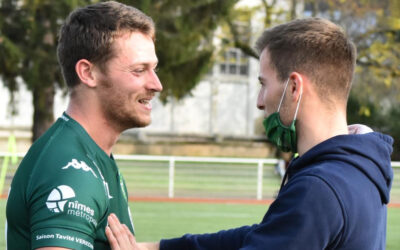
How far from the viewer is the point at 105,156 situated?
296 cm

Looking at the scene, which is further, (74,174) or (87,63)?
(87,63)

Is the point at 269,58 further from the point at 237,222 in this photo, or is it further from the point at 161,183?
the point at 161,183

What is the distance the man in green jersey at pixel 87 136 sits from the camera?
8.25ft

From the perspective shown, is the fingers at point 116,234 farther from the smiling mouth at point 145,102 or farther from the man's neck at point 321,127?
the man's neck at point 321,127

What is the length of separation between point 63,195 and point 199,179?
18782 millimetres

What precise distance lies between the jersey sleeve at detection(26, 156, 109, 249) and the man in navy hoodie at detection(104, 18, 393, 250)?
23cm

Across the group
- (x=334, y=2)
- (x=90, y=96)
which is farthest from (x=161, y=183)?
(x=90, y=96)

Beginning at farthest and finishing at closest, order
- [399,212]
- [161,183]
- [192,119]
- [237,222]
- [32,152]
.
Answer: [192,119]
[161,183]
[399,212]
[237,222]
[32,152]

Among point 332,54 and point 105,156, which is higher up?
point 332,54

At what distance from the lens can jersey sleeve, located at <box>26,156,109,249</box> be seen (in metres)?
2.48

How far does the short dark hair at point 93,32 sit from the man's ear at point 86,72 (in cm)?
2

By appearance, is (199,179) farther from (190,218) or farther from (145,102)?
(145,102)

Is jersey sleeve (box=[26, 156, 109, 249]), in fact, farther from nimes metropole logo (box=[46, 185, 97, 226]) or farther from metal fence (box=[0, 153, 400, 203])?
metal fence (box=[0, 153, 400, 203])

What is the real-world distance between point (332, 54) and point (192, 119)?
117 feet
